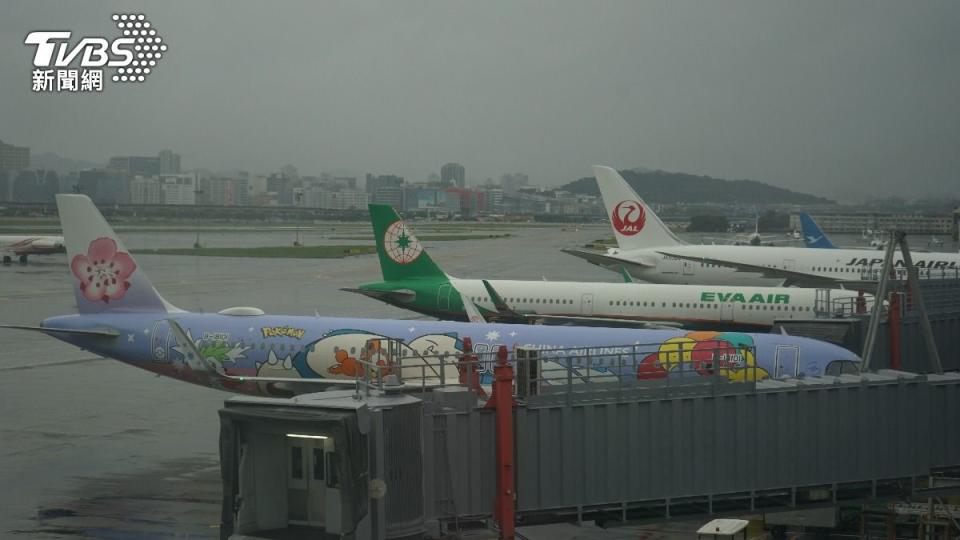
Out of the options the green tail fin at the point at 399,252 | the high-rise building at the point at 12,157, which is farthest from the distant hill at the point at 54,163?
the green tail fin at the point at 399,252

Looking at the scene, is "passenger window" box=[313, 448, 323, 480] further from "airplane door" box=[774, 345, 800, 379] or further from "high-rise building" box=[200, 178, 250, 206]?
"high-rise building" box=[200, 178, 250, 206]

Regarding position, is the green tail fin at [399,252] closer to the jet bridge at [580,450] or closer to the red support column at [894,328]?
the red support column at [894,328]

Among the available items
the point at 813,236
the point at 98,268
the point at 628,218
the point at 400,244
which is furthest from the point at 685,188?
the point at 98,268

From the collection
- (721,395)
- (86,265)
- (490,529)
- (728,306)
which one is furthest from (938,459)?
(728,306)

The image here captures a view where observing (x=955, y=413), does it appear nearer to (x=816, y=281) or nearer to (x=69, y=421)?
(x=69, y=421)

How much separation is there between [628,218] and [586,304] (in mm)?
23896

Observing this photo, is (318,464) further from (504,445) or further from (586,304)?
(586,304)

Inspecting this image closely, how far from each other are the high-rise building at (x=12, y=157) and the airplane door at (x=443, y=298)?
442 ft

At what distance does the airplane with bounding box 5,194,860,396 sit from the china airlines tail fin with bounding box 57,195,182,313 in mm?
31

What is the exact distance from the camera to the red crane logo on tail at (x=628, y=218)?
68.8 m

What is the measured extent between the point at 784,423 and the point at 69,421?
78.2 feet

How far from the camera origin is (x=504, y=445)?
562 inches

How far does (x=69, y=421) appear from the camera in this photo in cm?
3262

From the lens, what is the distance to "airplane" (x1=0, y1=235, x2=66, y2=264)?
99938mm
